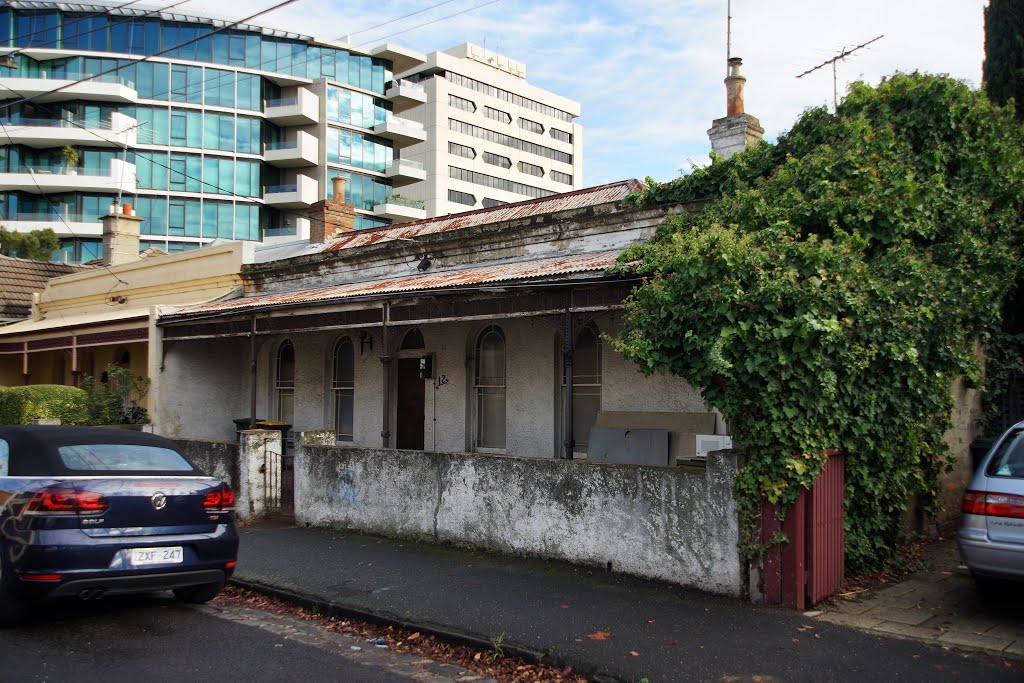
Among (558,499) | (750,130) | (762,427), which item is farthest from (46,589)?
(750,130)

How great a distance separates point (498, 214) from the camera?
14.4 meters

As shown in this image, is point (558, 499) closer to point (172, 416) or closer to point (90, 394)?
point (172, 416)

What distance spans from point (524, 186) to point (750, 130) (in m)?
63.7

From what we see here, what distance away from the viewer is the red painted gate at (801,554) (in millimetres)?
6328

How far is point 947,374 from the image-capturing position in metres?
7.98

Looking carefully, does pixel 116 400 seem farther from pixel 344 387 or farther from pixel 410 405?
pixel 410 405

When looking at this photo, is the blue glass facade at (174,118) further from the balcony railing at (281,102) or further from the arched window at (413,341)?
the arched window at (413,341)

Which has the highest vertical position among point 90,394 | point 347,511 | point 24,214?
point 24,214

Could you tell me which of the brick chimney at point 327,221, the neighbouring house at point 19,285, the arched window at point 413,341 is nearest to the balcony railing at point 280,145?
the neighbouring house at point 19,285

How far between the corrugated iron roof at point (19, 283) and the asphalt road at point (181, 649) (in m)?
21.0

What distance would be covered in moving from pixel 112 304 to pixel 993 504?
801 inches

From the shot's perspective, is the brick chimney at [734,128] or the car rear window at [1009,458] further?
the brick chimney at [734,128]

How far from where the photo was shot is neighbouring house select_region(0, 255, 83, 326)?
2408 cm

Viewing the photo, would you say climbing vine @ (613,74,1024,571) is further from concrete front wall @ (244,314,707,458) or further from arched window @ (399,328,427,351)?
arched window @ (399,328,427,351)
